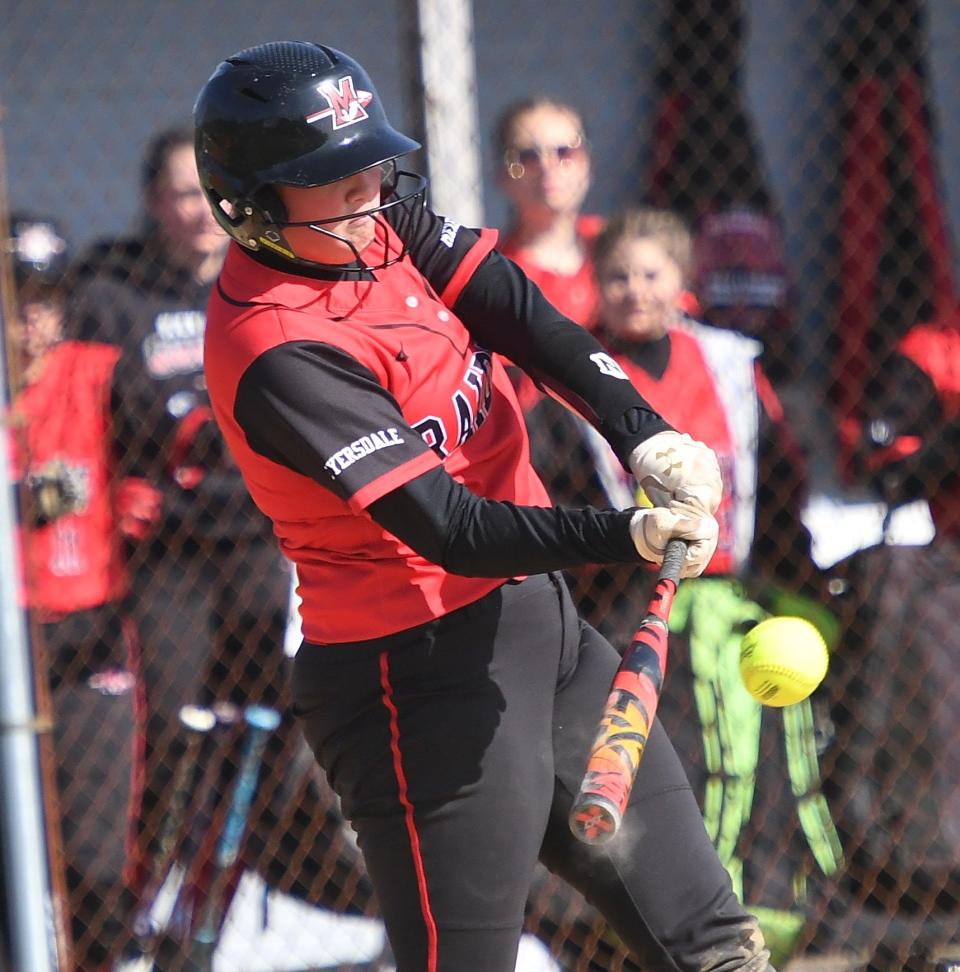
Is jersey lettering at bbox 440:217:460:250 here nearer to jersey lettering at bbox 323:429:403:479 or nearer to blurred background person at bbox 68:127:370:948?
jersey lettering at bbox 323:429:403:479

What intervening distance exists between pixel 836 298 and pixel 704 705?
8.25ft

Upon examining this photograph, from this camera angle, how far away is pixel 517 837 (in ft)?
7.66

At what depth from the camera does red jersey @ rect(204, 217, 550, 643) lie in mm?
2225

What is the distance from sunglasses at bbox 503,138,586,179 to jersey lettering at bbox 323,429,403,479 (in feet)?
7.25

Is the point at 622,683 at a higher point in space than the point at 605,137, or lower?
lower

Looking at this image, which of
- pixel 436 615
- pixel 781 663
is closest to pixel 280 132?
pixel 436 615

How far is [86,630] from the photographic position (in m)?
4.09

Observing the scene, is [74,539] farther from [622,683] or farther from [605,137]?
[605,137]

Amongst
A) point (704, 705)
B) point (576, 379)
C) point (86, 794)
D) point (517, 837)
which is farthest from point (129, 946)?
point (576, 379)

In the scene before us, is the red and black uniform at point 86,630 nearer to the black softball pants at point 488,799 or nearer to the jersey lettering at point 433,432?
the black softball pants at point 488,799

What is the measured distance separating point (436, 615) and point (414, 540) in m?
0.20

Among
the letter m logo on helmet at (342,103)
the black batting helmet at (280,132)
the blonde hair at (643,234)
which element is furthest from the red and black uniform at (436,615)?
the blonde hair at (643,234)

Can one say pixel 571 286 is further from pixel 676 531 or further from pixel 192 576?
pixel 676 531

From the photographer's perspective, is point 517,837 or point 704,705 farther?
point 704,705
